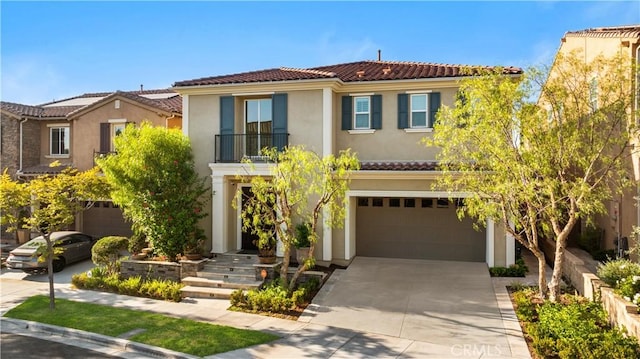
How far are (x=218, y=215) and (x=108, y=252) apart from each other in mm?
3902

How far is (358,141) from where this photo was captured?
1678cm

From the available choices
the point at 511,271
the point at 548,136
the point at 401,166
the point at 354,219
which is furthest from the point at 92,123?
the point at 548,136

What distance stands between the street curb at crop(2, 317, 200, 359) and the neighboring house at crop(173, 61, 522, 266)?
6.38m

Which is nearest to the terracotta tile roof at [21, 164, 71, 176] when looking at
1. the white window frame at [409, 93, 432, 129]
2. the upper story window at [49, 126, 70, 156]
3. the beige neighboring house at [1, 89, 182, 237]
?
the beige neighboring house at [1, 89, 182, 237]

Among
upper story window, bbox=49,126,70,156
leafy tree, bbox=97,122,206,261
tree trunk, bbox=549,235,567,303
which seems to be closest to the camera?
tree trunk, bbox=549,235,567,303

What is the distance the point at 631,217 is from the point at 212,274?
12.5 meters

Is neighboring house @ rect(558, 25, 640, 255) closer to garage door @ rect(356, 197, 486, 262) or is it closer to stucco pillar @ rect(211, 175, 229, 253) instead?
garage door @ rect(356, 197, 486, 262)

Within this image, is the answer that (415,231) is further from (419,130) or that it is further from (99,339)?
(99,339)

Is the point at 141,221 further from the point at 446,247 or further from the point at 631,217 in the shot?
the point at 631,217

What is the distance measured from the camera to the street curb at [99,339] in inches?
380


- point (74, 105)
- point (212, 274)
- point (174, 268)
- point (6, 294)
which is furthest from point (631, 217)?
point (74, 105)

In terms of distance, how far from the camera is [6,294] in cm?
1466

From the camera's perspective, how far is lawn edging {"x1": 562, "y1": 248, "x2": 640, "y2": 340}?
29.4ft

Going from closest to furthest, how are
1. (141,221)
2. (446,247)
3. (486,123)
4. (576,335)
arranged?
(576,335)
(486,123)
(141,221)
(446,247)
